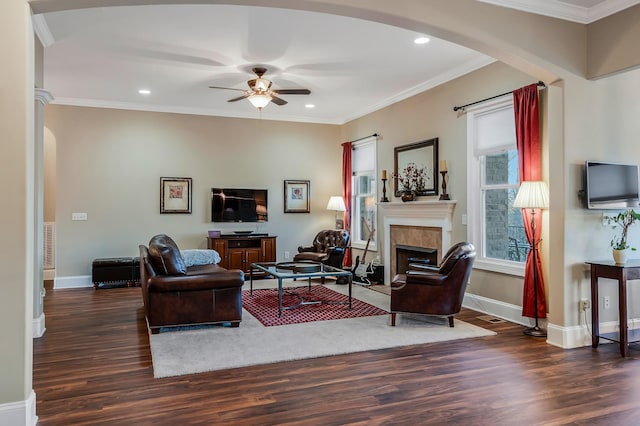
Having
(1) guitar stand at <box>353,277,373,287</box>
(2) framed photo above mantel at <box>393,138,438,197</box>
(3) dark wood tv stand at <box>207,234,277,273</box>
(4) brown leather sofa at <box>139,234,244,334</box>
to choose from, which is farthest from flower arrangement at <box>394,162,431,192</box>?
(4) brown leather sofa at <box>139,234,244,334</box>

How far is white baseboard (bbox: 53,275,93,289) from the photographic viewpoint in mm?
7512

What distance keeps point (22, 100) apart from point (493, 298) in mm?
5011

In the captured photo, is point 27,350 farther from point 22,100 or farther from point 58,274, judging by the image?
point 58,274

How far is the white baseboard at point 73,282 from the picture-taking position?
7512mm

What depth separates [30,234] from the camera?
2.67 metres

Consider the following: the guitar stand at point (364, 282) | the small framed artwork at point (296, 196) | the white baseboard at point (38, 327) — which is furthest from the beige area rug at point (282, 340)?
the small framed artwork at point (296, 196)

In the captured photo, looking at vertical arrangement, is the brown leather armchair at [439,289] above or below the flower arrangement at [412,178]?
below

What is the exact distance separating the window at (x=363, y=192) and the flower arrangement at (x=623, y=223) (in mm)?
4129

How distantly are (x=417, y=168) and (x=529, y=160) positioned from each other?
7.13 feet

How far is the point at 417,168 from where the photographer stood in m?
6.88

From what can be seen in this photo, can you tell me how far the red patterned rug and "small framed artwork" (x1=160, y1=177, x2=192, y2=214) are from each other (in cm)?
227

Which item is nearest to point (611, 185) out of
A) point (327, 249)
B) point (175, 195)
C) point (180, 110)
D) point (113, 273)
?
point (327, 249)

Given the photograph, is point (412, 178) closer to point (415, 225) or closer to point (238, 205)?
point (415, 225)

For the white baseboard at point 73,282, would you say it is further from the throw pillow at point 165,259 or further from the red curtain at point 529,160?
the red curtain at point 529,160
